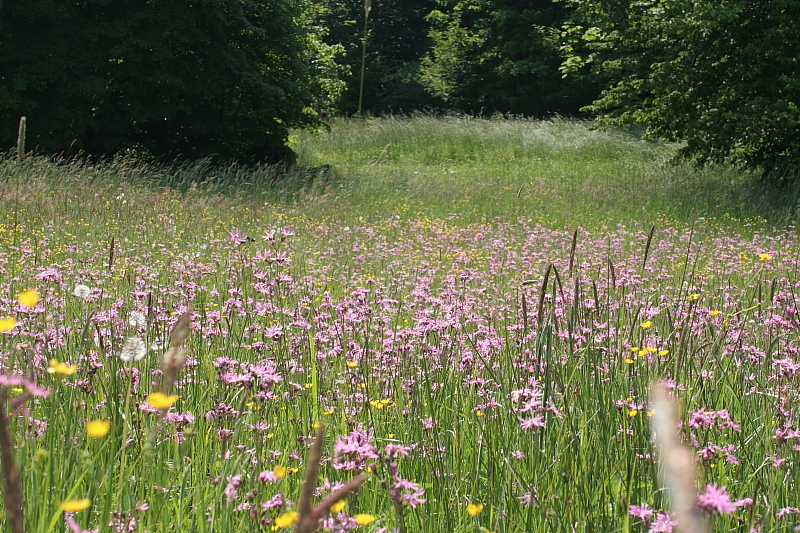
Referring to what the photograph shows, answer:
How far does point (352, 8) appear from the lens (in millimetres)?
43344

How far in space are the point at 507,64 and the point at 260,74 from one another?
20.8 meters

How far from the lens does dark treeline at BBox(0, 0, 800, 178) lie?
474 inches

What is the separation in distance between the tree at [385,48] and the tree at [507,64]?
1.66m

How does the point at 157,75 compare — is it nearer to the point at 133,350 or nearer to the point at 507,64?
the point at 133,350

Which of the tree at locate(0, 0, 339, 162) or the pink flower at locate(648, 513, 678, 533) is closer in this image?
the pink flower at locate(648, 513, 678, 533)

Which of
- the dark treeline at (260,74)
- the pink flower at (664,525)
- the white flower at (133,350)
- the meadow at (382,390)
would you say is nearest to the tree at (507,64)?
the dark treeline at (260,74)

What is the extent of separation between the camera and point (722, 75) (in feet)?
41.3

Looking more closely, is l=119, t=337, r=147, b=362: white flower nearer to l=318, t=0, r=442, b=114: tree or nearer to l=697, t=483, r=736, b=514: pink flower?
l=697, t=483, r=736, b=514: pink flower

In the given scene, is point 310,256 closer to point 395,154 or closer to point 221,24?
point 221,24

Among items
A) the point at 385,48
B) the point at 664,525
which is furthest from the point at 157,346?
the point at 385,48

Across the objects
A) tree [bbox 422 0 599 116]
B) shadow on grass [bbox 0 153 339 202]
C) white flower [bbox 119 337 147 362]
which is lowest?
shadow on grass [bbox 0 153 339 202]

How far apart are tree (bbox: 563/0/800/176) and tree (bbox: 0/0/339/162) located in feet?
24.7

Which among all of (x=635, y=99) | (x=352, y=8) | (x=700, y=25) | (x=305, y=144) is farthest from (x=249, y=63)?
(x=352, y=8)

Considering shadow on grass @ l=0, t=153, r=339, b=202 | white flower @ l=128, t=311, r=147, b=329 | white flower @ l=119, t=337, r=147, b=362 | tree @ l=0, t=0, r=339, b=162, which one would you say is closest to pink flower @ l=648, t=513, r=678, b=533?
white flower @ l=119, t=337, r=147, b=362
